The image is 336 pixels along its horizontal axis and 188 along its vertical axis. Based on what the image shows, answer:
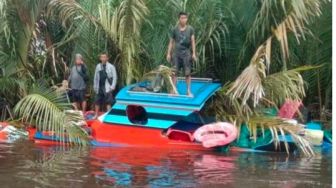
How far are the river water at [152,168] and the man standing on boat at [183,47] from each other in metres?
1.78

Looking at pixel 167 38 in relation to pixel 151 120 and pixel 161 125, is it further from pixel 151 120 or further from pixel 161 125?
pixel 161 125

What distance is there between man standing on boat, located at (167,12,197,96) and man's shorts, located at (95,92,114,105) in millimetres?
1748

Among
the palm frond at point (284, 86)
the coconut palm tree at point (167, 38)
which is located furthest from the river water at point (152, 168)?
the coconut palm tree at point (167, 38)

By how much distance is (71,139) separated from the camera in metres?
11.1

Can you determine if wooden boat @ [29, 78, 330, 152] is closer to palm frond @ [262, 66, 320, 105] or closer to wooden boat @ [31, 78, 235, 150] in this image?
wooden boat @ [31, 78, 235, 150]

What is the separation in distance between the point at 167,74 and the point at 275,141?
2.37 m

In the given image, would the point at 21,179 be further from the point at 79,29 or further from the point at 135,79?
the point at 79,29

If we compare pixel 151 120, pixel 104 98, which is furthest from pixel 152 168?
pixel 104 98

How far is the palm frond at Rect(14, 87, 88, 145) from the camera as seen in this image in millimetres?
11141

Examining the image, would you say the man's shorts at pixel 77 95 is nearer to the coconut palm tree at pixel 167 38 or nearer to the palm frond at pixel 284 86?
the coconut palm tree at pixel 167 38

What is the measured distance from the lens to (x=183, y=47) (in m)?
11.4

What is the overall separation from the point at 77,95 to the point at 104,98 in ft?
2.15

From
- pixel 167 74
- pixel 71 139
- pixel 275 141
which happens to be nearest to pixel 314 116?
pixel 275 141

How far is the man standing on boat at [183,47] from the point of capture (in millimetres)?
11311
